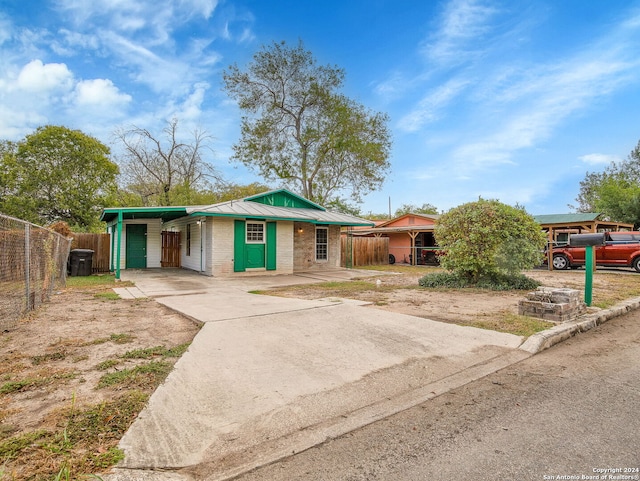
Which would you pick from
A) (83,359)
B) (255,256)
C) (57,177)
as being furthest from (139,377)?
(57,177)

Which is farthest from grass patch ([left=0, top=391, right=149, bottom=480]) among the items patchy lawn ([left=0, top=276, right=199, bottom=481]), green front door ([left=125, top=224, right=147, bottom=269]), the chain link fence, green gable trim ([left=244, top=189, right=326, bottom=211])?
green front door ([left=125, top=224, right=147, bottom=269])

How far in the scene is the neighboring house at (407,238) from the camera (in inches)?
869

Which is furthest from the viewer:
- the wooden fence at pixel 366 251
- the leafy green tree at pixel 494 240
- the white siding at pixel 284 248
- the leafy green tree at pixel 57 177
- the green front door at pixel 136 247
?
the leafy green tree at pixel 57 177

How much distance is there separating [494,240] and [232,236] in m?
9.22

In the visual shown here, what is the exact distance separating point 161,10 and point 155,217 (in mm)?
8564

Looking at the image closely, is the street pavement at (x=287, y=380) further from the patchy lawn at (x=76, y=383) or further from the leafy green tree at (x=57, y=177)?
the leafy green tree at (x=57, y=177)

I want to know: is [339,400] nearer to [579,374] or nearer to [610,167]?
[579,374]

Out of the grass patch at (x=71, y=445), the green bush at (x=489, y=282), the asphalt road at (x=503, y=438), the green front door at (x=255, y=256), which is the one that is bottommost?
the asphalt road at (x=503, y=438)

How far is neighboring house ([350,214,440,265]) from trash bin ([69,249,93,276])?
46.8 ft

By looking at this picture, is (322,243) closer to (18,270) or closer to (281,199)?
(281,199)

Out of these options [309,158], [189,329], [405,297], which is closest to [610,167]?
[309,158]

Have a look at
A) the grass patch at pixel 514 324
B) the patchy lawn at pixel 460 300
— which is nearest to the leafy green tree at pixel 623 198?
the patchy lawn at pixel 460 300

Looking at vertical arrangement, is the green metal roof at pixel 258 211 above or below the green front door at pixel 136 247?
above

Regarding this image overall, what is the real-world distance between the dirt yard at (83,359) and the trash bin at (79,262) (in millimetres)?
6185
